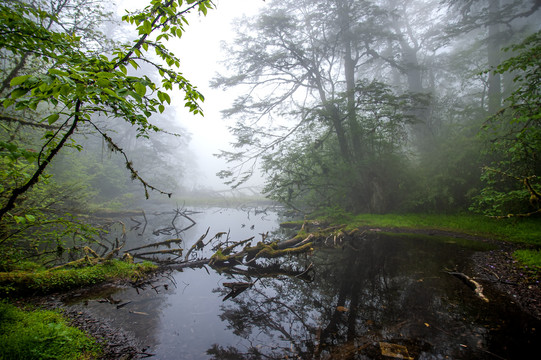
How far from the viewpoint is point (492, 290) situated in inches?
198

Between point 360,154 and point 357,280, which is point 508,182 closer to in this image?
point 360,154

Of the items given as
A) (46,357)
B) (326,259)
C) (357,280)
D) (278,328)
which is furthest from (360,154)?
(46,357)

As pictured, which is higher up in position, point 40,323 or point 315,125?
point 315,125

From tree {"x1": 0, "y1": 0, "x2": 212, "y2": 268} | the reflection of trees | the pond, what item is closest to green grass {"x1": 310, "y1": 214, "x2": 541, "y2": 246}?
the pond

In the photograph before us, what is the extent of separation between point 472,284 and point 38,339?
8248 mm

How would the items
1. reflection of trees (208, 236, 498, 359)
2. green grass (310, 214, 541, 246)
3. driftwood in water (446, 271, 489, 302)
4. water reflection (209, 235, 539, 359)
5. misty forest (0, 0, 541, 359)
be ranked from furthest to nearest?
green grass (310, 214, 541, 246)
driftwood in water (446, 271, 489, 302)
reflection of trees (208, 236, 498, 359)
water reflection (209, 235, 539, 359)
misty forest (0, 0, 541, 359)

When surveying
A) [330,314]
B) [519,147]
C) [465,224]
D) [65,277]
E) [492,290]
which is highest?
[519,147]

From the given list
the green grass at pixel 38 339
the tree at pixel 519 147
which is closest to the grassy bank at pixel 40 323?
the green grass at pixel 38 339

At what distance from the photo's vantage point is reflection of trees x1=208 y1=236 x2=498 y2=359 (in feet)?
12.3

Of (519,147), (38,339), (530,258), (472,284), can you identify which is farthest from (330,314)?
(519,147)

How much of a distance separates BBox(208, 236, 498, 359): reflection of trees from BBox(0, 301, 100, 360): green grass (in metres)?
2.10

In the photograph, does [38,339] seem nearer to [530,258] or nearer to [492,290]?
[492,290]

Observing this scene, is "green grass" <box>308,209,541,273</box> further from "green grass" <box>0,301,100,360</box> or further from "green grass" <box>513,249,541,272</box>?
"green grass" <box>0,301,100,360</box>

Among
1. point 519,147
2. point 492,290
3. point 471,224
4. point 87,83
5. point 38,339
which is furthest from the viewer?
point 471,224
